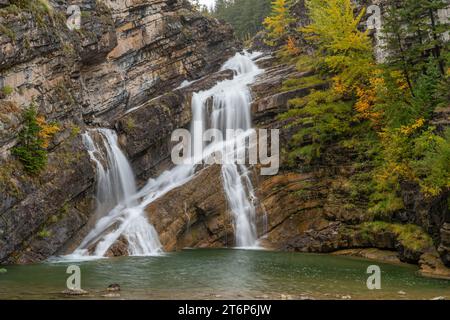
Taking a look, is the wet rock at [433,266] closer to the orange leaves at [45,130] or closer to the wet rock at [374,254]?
the wet rock at [374,254]

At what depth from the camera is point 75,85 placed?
110 ft

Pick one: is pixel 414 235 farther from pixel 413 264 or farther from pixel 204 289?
pixel 204 289

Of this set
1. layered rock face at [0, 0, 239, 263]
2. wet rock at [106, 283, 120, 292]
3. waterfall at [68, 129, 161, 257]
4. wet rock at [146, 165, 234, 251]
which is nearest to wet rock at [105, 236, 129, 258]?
waterfall at [68, 129, 161, 257]

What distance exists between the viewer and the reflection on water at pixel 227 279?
1512 cm

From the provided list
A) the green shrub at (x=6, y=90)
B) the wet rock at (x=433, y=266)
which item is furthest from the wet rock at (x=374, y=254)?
the green shrub at (x=6, y=90)

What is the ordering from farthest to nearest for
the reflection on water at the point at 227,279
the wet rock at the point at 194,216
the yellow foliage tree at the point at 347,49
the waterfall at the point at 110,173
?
the yellow foliage tree at the point at 347,49, the waterfall at the point at 110,173, the wet rock at the point at 194,216, the reflection on water at the point at 227,279

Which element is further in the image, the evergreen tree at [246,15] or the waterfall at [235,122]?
the evergreen tree at [246,15]

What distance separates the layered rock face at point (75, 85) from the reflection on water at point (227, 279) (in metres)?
4.00

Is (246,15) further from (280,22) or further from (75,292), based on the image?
(75,292)

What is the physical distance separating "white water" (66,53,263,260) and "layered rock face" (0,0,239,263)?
A: 1097mm

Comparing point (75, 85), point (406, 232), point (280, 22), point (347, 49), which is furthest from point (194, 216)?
point (280, 22)

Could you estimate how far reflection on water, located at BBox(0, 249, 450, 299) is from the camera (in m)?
15.1

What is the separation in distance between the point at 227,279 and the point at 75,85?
69.5ft
